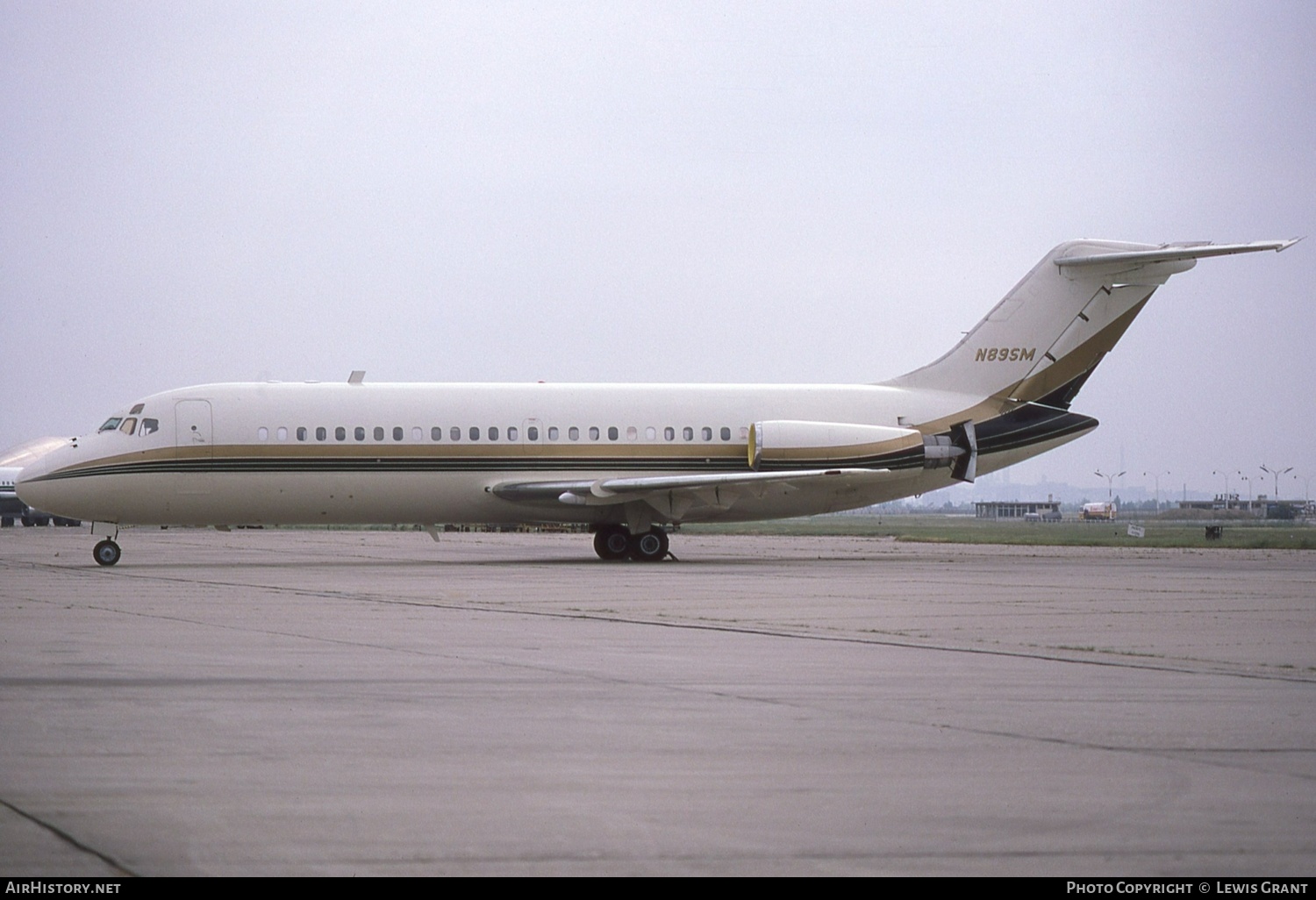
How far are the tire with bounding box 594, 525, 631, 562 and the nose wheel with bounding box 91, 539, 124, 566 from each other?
10120 mm

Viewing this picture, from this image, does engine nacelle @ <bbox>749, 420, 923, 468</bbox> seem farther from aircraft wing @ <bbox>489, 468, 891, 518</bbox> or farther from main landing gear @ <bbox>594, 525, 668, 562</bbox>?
main landing gear @ <bbox>594, 525, 668, 562</bbox>

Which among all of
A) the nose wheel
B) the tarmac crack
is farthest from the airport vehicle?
the tarmac crack

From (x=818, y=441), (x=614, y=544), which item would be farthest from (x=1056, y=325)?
(x=614, y=544)

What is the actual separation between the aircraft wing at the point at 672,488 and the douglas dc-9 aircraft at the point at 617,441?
0.05m

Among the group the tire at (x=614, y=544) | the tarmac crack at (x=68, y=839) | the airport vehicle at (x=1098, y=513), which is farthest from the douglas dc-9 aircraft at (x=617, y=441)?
the airport vehicle at (x=1098, y=513)

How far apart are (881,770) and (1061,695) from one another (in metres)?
3.09

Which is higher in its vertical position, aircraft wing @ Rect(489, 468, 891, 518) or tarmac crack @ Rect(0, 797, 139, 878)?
aircraft wing @ Rect(489, 468, 891, 518)

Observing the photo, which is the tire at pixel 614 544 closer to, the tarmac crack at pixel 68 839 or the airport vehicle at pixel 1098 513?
the tarmac crack at pixel 68 839

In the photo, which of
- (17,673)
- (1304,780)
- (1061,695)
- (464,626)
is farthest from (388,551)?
(1304,780)

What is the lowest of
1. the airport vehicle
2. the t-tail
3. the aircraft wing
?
the airport vehicle

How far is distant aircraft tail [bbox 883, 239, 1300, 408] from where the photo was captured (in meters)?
31.8

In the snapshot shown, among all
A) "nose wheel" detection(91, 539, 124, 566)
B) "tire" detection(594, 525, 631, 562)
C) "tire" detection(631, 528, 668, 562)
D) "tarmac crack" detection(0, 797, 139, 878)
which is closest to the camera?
"tarmac crack" detection(0, 797, 139, 878)

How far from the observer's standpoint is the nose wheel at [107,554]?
2811 centimetres

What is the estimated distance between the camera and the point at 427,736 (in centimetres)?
773
